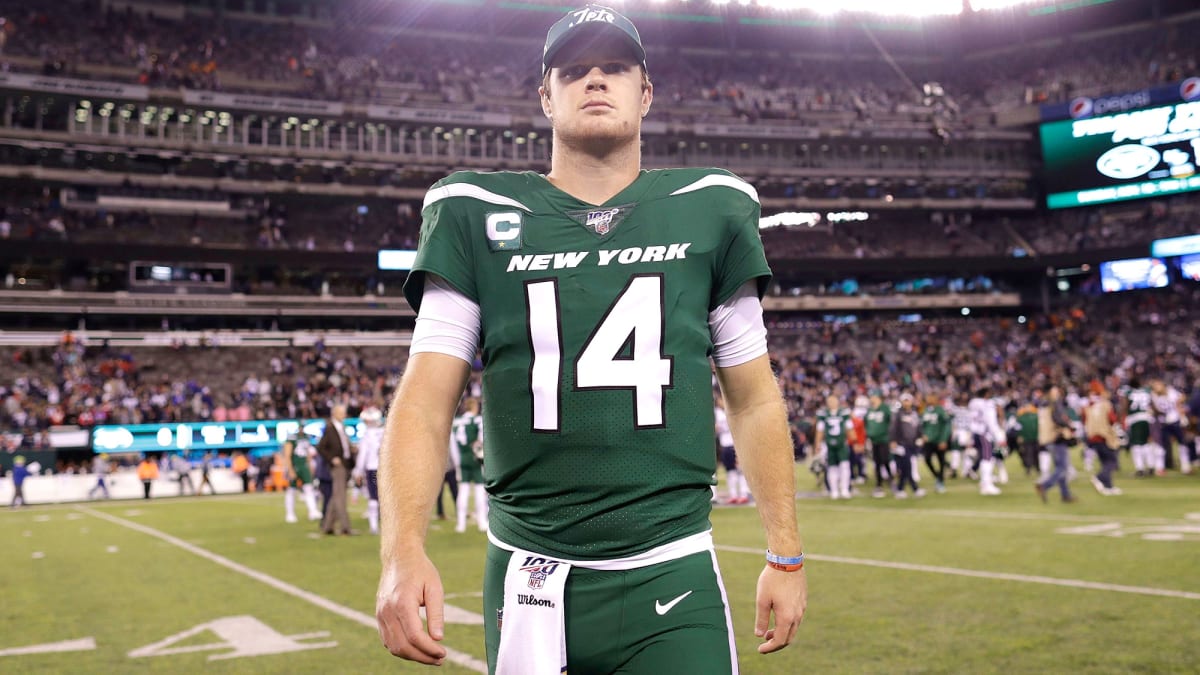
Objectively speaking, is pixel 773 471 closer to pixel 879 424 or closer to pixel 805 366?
pixel 879 424

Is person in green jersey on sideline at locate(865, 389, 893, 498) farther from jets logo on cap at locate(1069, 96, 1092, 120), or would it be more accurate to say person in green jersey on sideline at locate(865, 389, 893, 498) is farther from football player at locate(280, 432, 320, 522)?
jets logo on cap at locate(1069, 96, 1092, 120)

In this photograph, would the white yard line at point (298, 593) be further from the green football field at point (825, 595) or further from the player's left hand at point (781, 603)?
the player's left hand at point (781, 603)

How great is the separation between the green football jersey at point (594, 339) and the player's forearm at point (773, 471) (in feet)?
0.45

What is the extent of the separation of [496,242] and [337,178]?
52.0m

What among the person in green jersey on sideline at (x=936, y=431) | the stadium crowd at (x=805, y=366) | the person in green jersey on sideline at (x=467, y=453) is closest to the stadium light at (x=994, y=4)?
the stadium crowd at (x=805, y=366)

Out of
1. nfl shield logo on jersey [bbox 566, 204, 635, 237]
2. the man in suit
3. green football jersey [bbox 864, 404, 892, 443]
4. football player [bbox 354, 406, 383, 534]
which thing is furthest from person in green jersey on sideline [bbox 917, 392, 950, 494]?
nfl shield logo on jersey [bbox 566, 204, 635, 237]

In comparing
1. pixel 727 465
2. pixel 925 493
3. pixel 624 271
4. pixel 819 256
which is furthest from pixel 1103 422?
pixel 819 256

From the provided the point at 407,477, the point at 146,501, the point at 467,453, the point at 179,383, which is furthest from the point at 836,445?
the point at 179,383

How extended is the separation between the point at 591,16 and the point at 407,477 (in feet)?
4.27

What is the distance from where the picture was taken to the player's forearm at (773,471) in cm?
246

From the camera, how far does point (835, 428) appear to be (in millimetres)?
18516

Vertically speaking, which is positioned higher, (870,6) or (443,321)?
(870,6)

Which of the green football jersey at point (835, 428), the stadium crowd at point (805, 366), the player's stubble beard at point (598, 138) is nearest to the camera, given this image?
the player's stubble beard at point (598, 138)

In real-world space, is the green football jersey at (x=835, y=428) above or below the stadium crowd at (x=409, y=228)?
below
